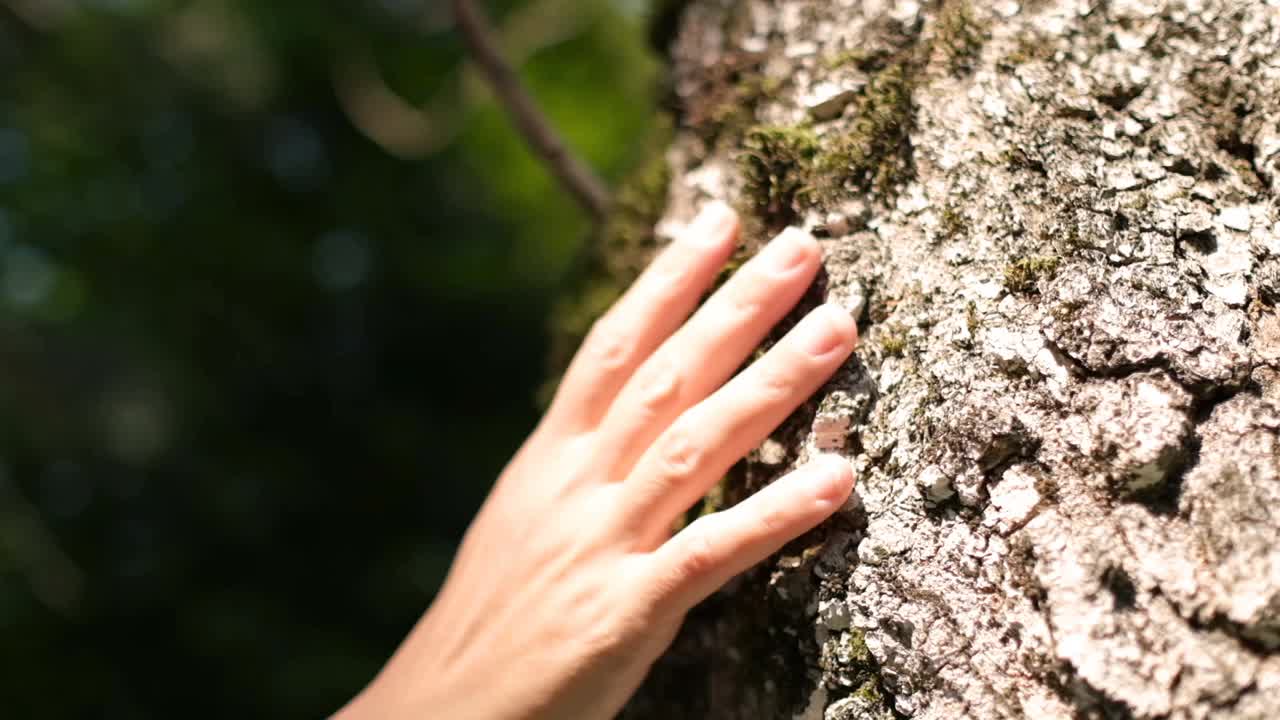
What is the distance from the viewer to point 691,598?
49.4 inches

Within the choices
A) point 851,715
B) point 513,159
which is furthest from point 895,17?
point 513,159

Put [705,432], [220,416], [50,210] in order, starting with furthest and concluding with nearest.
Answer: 1. [220,416]
2. [50,210]
3. [705,432]

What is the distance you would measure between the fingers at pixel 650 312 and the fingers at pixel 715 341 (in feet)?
0.25

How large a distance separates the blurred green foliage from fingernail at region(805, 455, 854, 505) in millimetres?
3554

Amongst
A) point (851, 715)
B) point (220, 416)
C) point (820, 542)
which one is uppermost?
point (820, 542)

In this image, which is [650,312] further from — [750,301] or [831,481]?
[831,481]

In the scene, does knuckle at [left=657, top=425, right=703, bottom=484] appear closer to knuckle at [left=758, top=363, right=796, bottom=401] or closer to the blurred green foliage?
knuckle at [left=758, top=363, right=796, bottom=401]

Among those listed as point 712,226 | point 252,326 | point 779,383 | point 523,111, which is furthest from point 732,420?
point 252,326

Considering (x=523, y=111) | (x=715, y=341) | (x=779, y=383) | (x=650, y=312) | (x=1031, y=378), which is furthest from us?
(x=523, y=111)

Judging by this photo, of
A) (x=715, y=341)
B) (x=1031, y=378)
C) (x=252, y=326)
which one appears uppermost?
(x=715, y=341)

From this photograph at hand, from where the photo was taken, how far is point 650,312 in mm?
1503

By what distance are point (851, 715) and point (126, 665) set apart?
495 centimetres

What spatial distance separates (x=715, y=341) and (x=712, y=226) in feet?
0.76

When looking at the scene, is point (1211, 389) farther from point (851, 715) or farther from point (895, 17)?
point (895, 17)
